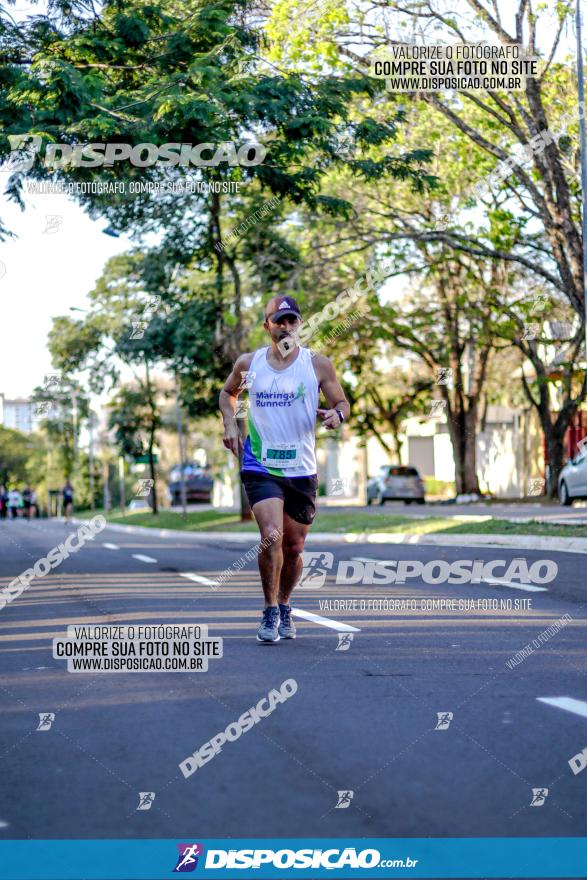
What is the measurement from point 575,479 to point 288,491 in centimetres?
2232

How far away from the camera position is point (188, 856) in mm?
3859

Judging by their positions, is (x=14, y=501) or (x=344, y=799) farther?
(x=14, y=501)

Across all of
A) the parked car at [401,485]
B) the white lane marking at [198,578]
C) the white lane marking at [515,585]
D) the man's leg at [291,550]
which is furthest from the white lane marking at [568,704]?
the parked car at [401,485]

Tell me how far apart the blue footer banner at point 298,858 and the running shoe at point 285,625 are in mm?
4507

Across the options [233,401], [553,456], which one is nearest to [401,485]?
[553,456]

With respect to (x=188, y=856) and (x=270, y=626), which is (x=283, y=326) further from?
(x=188, y=856)

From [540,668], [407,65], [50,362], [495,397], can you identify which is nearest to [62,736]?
[540,668]

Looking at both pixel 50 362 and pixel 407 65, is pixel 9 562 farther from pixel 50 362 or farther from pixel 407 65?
pixel 50 362

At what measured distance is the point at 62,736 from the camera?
5.65 meters

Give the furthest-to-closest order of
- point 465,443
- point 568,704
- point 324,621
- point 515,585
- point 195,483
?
point 195,483, point 465,443, point 515,585, point 324,621, point 568,704

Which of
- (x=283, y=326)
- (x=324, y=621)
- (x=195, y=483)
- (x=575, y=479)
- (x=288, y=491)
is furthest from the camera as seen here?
(x=195, y=483)

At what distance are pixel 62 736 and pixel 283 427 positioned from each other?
9.87ft

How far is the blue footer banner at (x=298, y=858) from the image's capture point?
3.74m

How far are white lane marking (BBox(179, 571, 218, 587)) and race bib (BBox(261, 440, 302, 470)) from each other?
17.2ft
